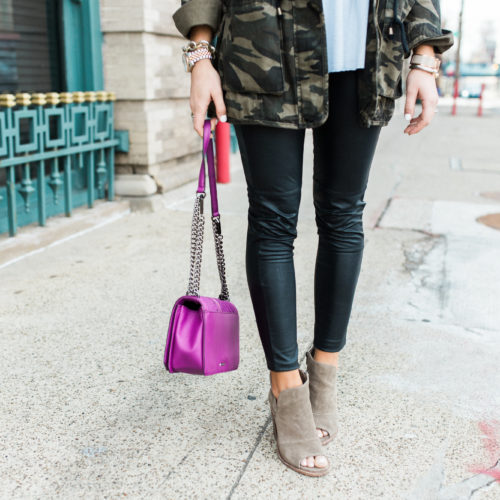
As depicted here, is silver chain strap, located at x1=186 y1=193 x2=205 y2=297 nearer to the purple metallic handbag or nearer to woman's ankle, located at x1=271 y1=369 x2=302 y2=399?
the purple metallic handbag

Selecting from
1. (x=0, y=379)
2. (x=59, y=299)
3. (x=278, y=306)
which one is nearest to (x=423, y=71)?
(x=278, y=306)

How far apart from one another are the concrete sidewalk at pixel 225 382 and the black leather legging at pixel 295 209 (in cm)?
36

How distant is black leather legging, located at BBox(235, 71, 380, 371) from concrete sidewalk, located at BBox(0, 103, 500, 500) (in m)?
0.36

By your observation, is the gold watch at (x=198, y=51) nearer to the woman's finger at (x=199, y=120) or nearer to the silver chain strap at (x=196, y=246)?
the woman's finger at (x=199, y=120)

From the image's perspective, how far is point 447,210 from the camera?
5.30m

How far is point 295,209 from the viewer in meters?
1.87

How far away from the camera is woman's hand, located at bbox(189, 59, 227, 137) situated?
176 cm

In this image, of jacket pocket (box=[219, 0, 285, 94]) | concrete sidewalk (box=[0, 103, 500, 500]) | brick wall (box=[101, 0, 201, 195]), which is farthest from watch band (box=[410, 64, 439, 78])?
brick wall (box=[101, 0, 201, 195])

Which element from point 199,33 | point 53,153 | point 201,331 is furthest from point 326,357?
point 53,153

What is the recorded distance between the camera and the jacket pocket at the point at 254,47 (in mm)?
1686

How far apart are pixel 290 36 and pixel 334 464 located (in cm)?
121

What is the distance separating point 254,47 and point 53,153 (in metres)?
2.85

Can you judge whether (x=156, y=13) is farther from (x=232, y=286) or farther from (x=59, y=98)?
(x=232, y=286)

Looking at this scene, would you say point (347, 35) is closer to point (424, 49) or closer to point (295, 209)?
point (424, 49)
